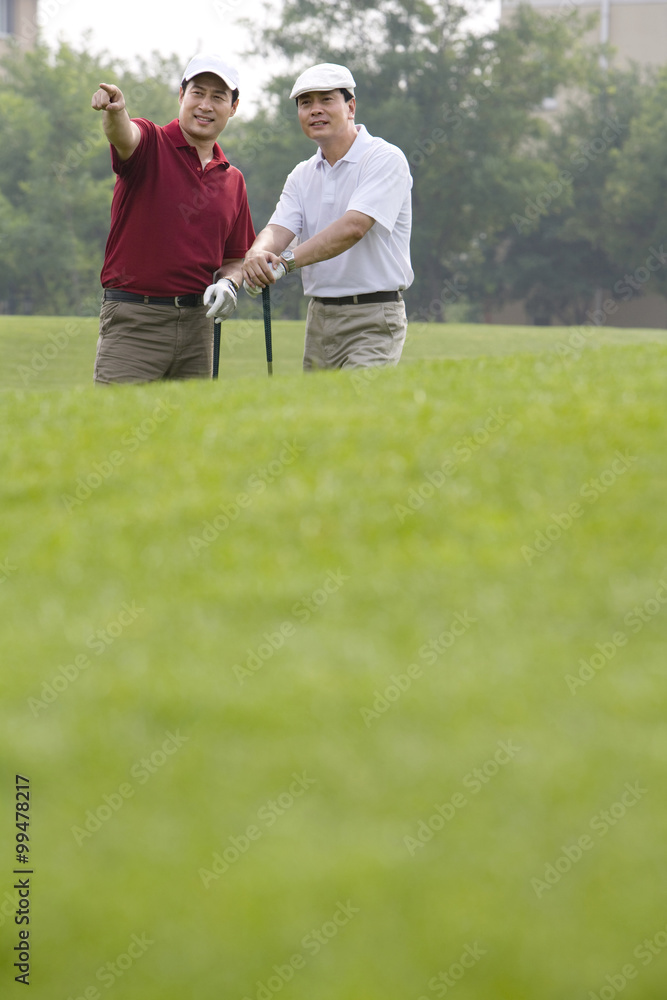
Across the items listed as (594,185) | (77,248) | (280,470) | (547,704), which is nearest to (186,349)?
(280,470)

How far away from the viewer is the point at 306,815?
125 inches
